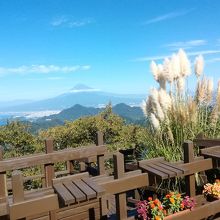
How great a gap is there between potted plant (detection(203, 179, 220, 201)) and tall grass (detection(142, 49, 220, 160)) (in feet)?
1.91

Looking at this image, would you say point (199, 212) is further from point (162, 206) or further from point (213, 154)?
point (213, 154)

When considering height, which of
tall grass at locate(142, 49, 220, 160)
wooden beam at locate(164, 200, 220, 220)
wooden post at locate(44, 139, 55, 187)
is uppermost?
tall grass at locate(142, 49, 220, 160)

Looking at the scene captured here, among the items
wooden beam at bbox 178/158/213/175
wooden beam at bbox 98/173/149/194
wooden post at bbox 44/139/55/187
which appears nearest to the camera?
A: wooden beam at bbox 98/173/149/194

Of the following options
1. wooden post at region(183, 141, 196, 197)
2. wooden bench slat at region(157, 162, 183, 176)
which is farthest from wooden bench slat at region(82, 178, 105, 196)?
wooden post at region(183, 141, 196, 197)

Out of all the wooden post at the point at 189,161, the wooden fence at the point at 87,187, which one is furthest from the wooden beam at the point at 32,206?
the wooden post at the point at 189,161

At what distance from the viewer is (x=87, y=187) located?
2.64 metres

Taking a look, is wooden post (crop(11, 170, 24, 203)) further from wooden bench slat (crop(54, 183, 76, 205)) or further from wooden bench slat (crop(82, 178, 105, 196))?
wooden bench slat (crop(82, 178, 105, 196))

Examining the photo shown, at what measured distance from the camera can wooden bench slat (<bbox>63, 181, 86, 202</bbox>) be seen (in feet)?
8.07

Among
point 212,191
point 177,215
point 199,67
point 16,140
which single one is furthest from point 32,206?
point 16,140

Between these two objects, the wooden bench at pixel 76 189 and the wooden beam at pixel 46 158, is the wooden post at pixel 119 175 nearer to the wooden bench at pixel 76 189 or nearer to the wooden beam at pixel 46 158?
the wooden bench at pixel 76 189

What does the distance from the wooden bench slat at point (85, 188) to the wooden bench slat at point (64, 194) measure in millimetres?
112

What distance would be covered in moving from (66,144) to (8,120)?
1638 mm

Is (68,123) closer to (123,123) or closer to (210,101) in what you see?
(123,123)

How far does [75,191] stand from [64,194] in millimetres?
94
